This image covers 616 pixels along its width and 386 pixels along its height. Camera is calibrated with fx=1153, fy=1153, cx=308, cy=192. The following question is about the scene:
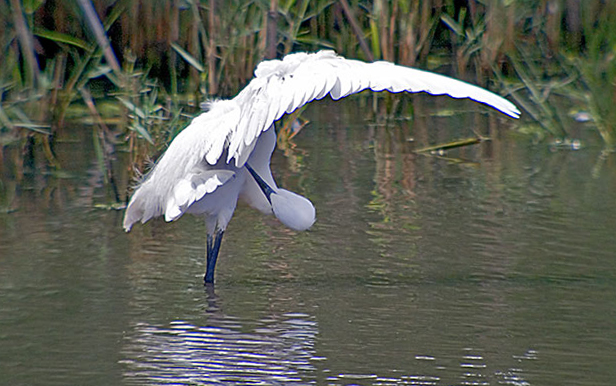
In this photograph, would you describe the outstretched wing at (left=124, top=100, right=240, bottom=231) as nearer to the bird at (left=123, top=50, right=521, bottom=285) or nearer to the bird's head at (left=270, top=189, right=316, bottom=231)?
the bird at (left=123, top=50, right=521, bottom=285)

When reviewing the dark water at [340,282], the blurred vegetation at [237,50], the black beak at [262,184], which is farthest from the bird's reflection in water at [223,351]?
the blurred vegetation at [237,50]

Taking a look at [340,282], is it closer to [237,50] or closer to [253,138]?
[253,138]

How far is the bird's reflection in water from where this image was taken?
3.50 meters

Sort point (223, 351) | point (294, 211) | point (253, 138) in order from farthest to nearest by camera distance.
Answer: point (294, 211) < point (253, 138) < point (223, 351)

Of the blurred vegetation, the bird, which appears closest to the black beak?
the bird

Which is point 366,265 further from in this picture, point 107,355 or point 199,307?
point 107,355

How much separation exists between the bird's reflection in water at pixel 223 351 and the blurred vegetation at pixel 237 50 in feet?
5.97

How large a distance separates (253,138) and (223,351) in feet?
2.37

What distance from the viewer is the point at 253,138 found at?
3.91 metres

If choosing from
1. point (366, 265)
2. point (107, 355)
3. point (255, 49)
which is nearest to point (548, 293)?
point (366, 265)

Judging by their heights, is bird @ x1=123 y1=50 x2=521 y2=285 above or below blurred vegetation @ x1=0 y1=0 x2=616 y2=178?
below

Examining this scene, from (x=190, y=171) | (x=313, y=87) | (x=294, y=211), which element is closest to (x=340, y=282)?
(x=294, y=211)

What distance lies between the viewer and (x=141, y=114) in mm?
5578

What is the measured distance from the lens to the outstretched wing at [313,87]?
3799 millimetres
